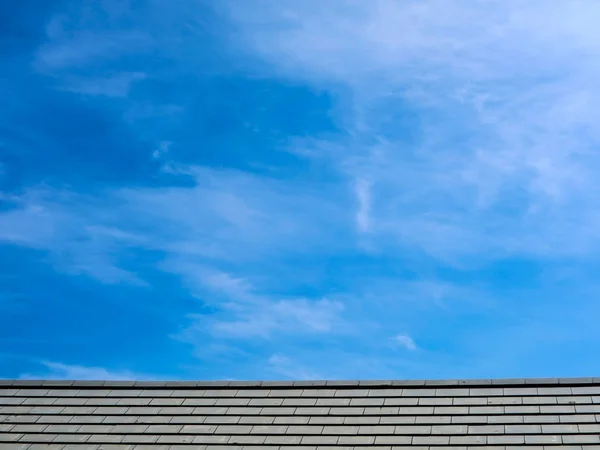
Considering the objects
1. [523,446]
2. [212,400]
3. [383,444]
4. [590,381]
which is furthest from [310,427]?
[590,381]

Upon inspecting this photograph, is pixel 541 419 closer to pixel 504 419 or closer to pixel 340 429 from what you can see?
pixel 504 419

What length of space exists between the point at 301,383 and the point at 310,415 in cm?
103

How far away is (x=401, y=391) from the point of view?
38.7ft

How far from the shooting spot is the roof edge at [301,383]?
456 inches

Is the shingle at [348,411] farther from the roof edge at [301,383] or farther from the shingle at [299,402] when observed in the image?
the roof edge at [301,383]

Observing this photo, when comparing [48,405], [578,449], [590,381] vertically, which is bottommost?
[578,449]

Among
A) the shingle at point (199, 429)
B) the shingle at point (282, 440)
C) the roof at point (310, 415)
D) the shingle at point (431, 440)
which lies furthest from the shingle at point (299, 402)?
the shingle at point (431, 440)

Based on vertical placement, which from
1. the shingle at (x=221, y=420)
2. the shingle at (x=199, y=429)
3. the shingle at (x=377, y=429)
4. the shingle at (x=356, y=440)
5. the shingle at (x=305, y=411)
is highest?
the shingle at (x=305, y=411)

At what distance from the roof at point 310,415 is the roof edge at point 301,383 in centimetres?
2

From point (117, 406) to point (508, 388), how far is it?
5.91m

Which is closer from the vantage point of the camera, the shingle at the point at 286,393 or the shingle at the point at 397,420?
the shingle at the point at 397,420

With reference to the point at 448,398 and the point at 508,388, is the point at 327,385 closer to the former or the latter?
the point at 448,398

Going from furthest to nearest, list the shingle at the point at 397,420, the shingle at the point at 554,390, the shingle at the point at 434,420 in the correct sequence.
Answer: the shingle at the point at 554,390 → the shingle at the point at 397,420 → the shingle at the point at 434,420

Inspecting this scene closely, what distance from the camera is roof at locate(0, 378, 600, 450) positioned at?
10367 millimetres
